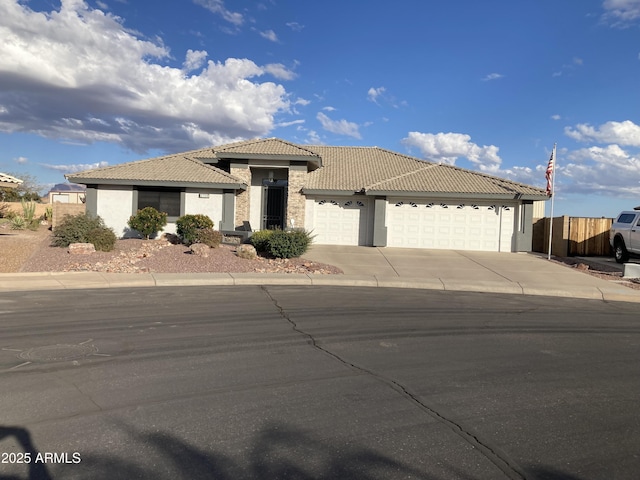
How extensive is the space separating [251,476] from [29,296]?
921cm

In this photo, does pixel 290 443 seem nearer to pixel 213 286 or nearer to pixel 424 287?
pixel 213 286

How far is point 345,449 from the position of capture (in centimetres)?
401

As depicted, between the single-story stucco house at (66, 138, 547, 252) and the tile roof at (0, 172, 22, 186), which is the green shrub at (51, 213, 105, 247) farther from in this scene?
the tile roof at (0, 172, 22, 186)

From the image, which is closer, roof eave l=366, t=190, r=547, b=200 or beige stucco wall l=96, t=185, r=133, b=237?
roof eave l=366, t=190, r=547, b=200

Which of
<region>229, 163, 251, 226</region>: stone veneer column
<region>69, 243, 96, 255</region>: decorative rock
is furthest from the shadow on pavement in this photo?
<region>229, 163, 251, 226</region>: stone veneer column

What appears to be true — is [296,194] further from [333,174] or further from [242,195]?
[333,174]

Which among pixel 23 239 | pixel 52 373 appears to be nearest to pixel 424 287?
pixel 52 373

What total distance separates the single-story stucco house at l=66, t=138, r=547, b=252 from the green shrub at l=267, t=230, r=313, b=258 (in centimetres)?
537

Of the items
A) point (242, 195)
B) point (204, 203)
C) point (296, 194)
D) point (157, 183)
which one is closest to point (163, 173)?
point (157, 183)

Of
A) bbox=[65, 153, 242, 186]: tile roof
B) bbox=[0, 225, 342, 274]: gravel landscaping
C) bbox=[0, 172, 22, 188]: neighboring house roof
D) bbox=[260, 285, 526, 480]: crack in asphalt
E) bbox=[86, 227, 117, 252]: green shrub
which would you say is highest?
bbox=[65, 153, 242, 186]: tile roof

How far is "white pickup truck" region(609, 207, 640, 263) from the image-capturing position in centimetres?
1939

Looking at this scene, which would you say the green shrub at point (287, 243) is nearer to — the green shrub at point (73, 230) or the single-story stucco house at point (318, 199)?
the single-story stucco house at point (318, 199)

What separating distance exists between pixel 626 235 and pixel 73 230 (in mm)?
20415

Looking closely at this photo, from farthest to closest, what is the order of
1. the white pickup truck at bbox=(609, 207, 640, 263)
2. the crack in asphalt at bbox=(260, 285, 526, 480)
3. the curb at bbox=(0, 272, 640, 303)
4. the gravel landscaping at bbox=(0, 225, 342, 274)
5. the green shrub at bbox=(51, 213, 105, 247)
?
the white pickup truck at bbox=(609, 207, 640, 263)
the green shrub at bbox=(51, 213, 105, 247)
the gravel landscaping at bbox=(0, 225, 342, 274)
the curb at bbox=(0, 272, 640, 303)
the crack in asphalt at bbox=(260, 285, 526, 480)
